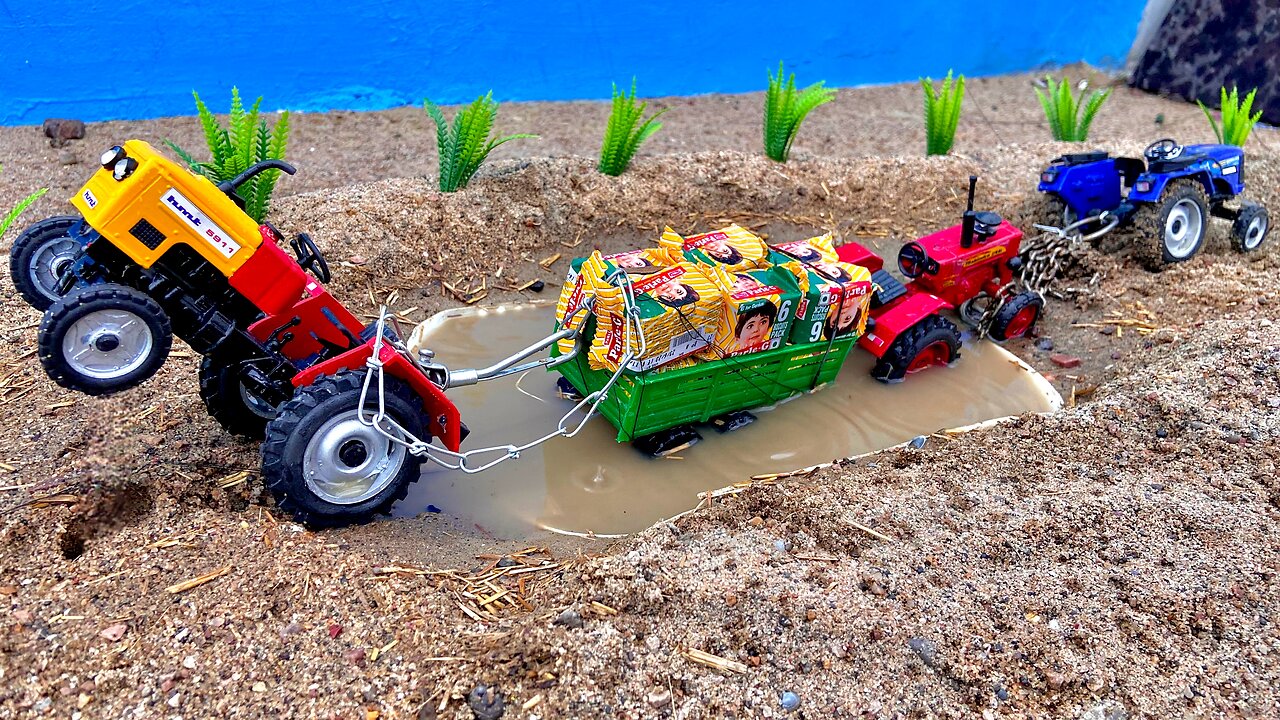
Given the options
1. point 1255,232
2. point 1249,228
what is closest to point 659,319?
point 1249,228

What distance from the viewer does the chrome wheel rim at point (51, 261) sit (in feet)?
11.8

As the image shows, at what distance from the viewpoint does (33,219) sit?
5977 mm

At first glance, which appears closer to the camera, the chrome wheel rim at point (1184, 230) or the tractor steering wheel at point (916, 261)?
the tractor steering wheel at point (916, 261)

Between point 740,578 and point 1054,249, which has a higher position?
point 1054,249

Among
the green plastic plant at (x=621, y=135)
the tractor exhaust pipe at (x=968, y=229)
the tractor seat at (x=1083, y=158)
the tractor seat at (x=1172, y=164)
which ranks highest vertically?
the green plastic plant at (x=621, y=135)

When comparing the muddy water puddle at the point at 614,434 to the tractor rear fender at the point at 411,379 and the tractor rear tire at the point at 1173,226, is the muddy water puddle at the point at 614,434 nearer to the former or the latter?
the tractor rear fender at the point at 411,379

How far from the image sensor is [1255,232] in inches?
Result: 251

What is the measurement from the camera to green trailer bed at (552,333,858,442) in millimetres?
4145

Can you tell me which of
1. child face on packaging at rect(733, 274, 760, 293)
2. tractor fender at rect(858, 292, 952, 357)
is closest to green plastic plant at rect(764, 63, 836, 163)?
tractor fender at rect(858, 292, 952, 357)

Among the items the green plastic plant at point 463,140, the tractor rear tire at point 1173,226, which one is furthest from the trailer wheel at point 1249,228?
the green plastic plant at point 463,140

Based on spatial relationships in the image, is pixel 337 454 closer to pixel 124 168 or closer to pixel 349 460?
pixel 349 460

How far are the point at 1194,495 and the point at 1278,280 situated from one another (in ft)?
9.60

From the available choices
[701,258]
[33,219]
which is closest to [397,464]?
[701,258]

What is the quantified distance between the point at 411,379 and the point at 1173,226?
5560mm
